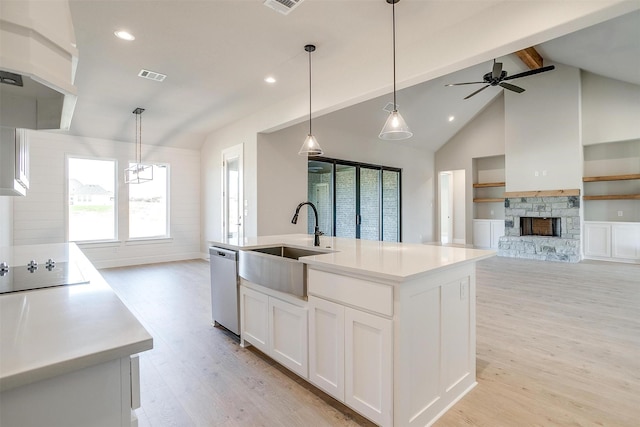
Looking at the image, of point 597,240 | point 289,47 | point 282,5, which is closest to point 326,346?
point 282,5

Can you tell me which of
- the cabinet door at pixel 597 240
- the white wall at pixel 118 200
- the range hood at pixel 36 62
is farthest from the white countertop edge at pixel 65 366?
the cabinet door at pixel 597 240

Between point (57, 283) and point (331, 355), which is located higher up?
point (57, 283)

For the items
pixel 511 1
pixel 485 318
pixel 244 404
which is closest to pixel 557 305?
→ pixel 485 318

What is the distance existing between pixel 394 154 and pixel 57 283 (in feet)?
26.4

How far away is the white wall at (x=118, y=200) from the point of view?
5738mm

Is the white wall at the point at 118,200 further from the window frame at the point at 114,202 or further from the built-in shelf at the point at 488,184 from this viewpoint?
the built-in shelf at the point at 488,184

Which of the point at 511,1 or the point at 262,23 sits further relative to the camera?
the point at 262,23

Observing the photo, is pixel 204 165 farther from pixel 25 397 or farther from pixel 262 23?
pixel 25 397

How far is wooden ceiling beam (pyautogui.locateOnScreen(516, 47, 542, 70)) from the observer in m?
6.21

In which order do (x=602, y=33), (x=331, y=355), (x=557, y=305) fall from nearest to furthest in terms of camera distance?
(x=331, y=355) < (x=557, y=305) < (x=602, y=33)

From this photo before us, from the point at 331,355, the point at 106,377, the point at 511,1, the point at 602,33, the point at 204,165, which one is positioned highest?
the point at 602,33

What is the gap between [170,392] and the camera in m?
2.20

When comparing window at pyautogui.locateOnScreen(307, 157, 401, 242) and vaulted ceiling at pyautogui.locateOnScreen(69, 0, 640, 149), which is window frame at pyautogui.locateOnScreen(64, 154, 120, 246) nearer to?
vaulted ceiling at pyautogui.locateOnScreen(69, 0, 640, 149)

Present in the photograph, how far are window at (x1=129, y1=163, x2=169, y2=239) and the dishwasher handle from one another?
4.70 meters
